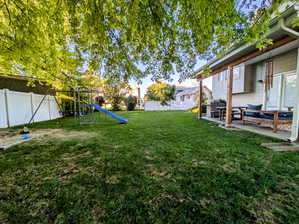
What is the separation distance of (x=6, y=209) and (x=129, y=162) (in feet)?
5.24

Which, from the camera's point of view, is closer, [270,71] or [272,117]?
[272,117]

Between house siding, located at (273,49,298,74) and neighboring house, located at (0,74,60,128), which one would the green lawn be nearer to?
neighboring house, located at (0,74,60,128)

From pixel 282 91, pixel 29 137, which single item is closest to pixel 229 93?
pixel 282 91

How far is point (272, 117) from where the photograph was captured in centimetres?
504

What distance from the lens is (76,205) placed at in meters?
1.43

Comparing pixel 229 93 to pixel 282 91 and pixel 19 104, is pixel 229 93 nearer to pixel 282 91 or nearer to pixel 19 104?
pixel 282 91

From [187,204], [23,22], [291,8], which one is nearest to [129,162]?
[187,204]

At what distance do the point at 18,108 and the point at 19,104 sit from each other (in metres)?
0.22

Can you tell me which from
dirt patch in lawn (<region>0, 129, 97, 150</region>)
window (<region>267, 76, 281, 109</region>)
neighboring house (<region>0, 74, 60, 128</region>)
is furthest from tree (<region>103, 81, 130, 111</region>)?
window (<region>267, 76, 281, 109</region>)

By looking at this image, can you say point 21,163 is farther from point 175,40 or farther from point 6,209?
point 175,40

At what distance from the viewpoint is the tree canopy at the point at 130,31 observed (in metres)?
2.21

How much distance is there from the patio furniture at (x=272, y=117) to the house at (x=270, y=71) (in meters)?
0.51

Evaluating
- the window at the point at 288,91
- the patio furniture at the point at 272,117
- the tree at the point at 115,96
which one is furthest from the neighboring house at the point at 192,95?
the patio furniture at the point at 272,117

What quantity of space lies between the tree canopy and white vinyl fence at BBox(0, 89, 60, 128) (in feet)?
11.8
